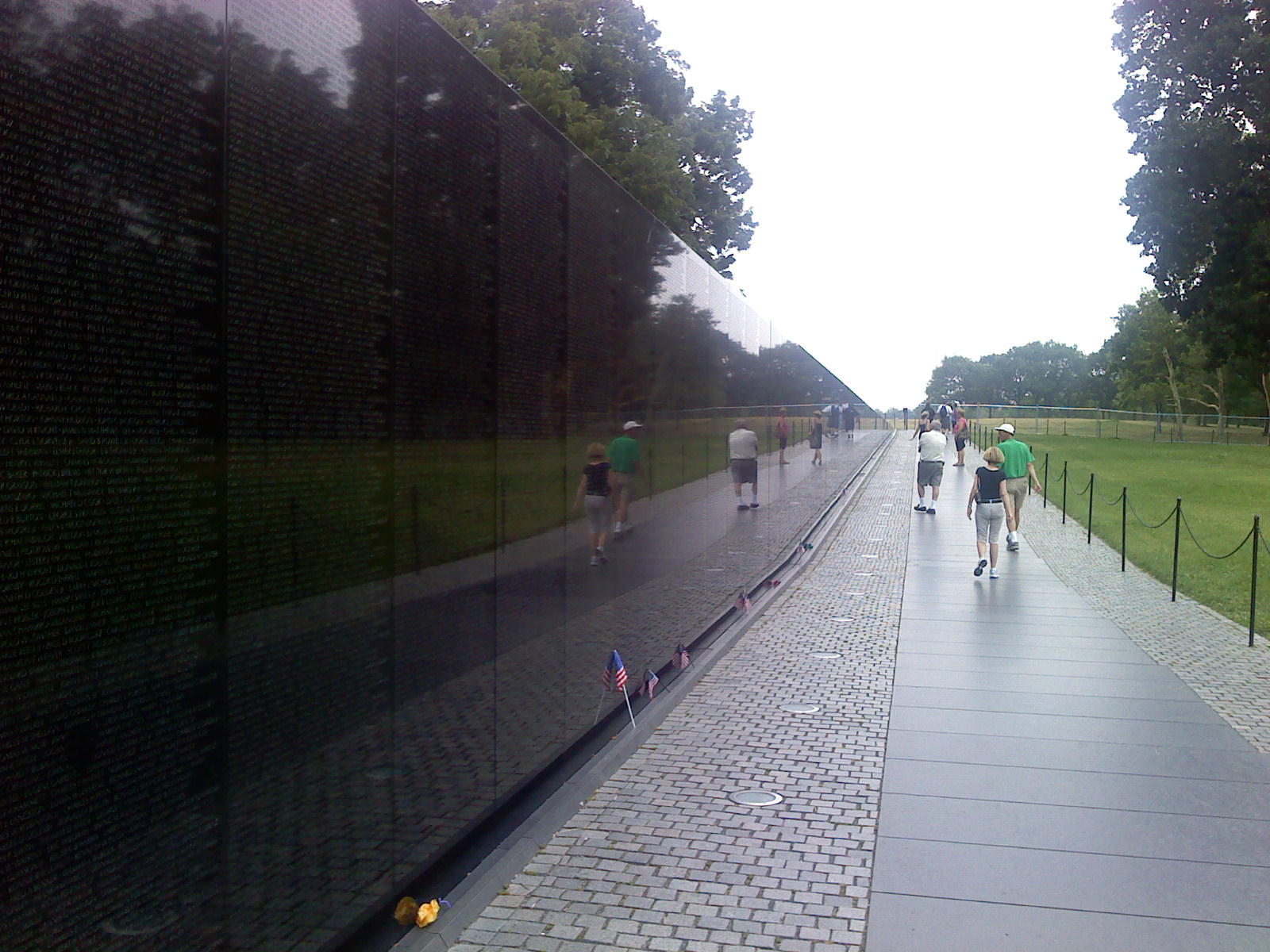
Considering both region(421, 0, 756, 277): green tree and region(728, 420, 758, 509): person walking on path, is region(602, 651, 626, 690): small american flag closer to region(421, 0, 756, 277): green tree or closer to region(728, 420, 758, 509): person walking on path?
region(728, 420, 758, 509): person walking on path

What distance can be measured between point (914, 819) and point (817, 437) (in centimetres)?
2028

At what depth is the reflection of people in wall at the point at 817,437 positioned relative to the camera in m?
23.8

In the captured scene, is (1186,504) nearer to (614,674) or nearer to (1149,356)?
(614,674)

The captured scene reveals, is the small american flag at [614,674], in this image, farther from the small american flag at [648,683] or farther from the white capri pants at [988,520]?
the white capri pants at [988,520]

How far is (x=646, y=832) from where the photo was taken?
17.9 feet

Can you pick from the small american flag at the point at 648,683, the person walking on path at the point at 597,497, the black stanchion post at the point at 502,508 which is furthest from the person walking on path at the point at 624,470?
the black stanchion post at the point at 502,508

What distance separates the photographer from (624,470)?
25.5ft

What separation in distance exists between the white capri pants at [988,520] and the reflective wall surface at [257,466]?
9.63 m

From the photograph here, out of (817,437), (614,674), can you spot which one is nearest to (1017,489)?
(817,437)

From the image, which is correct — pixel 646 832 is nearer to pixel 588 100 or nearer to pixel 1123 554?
pixel 1123 554

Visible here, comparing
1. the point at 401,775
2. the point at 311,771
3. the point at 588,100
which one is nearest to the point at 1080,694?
the point at 401,775

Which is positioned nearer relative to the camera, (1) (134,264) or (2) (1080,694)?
(1) (134,264)

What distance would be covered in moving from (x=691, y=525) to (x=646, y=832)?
481cm

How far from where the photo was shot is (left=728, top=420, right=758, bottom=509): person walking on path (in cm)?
1288
